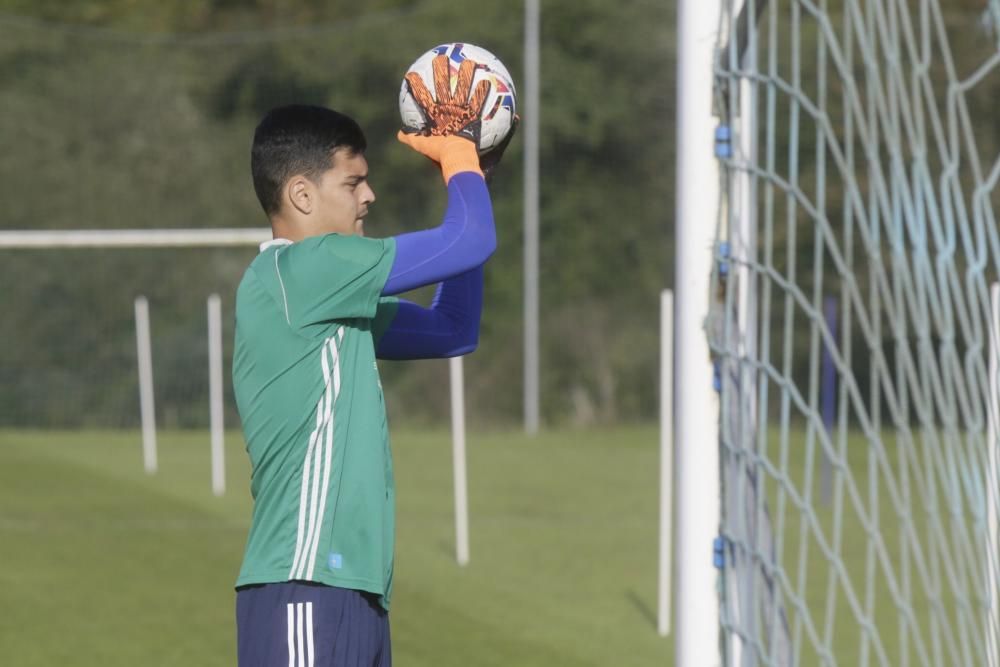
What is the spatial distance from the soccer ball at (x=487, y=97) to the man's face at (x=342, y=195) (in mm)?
227

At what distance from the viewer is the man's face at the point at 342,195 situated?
9.32ft

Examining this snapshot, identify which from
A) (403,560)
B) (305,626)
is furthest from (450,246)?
(403,560)

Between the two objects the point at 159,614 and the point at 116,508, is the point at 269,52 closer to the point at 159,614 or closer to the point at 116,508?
the point at 116,508

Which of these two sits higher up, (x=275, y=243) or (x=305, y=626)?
(x=275, y=243)

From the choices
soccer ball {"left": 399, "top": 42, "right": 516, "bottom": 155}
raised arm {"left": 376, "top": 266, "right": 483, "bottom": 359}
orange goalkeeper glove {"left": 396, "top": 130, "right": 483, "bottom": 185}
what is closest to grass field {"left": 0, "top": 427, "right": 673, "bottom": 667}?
raised arm {"left": 376, "top": 266, "right": 483, "bottom": 359}

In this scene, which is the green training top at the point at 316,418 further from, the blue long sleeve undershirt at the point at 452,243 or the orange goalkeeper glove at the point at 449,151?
the orange goalkeeper glove at the point at 449,151

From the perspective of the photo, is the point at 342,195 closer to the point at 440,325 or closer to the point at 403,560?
the point at 440,325

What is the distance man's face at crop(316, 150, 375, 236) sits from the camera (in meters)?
2.84

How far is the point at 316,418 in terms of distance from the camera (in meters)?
2.72

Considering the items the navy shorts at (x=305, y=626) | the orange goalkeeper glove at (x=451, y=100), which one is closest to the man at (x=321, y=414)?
the navy shorts at (x=305, y=626)

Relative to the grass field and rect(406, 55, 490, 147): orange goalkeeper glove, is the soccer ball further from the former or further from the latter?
the grass field

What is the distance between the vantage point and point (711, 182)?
2.98m

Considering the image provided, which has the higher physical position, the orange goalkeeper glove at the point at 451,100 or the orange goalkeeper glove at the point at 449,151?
the orange goalkeeper glove at the point at 451,100

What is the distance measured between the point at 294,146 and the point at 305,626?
2.78ft
